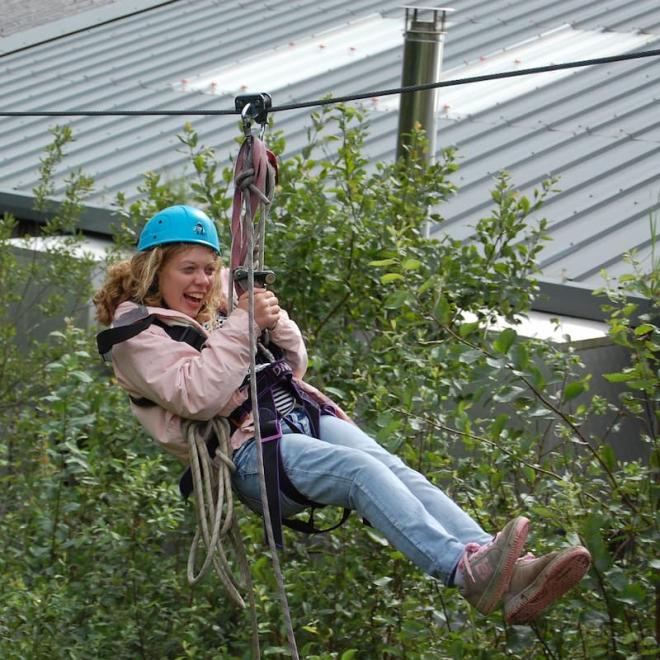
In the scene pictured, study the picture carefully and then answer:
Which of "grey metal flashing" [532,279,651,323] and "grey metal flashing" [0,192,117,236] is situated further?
"grey metal flashing" [0,192,117,236]

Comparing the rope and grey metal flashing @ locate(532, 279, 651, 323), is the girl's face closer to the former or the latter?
the rope

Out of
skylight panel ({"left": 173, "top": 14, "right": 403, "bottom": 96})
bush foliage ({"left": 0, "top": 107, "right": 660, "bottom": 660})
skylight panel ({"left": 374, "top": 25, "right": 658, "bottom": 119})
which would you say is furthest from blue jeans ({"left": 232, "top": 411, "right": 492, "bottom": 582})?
skylight panel ({"left": 173, "top": 14, "right": 403, "bottom": 96})

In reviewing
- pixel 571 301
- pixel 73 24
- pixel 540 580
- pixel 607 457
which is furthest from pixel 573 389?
pixel 73 24

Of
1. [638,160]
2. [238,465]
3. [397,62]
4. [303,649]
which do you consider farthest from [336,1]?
[238,465]

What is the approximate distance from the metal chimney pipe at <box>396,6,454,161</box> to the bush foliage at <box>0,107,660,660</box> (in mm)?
569

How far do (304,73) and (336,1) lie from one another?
2.57m

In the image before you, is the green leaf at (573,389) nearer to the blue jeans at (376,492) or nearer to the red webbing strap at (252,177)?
the blue jeans at (376,492)

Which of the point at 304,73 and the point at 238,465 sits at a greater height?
the point at 304,73

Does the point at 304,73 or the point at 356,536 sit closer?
the point at 356,536

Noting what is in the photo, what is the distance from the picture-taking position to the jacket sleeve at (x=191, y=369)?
4.39m

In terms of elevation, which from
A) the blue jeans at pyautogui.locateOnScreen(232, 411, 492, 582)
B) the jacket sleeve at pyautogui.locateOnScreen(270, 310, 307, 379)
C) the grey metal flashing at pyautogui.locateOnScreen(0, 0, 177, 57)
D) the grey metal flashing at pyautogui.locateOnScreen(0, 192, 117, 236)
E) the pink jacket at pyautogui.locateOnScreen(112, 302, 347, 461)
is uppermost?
the grey metal flashing at pyautogui.locateOnScreen(0, 0, 177, 57)

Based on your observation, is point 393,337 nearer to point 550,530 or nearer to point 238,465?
point 550,530

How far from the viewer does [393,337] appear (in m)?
6.26

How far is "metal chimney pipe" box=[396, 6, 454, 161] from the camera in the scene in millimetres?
7645
